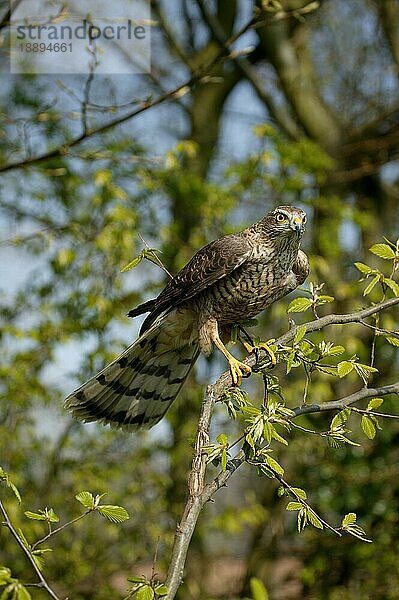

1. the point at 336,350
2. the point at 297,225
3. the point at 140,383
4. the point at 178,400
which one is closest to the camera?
the point at 336,350

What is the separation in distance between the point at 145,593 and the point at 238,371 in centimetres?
99

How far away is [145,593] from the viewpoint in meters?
1.49

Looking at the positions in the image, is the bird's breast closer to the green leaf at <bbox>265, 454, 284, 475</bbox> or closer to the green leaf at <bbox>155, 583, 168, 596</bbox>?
the green leaf at <bbox>265, 454, 284, 475</bbox>

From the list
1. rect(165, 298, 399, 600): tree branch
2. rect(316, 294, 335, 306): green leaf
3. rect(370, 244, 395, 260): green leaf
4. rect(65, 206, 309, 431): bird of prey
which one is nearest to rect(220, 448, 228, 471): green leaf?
rect(165, 298, 399, 600): tree branch

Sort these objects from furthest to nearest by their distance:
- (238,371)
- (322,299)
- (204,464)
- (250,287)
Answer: (250,287), (238,371), (322,299), (204,464)

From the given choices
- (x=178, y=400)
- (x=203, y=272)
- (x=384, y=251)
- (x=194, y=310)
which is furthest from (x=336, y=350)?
(x=178, y=400)

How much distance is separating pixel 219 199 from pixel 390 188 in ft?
7.45

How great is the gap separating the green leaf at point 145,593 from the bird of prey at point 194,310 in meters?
1.18

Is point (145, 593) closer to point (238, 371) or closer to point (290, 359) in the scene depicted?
point (290, 359)

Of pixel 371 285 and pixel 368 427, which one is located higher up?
pixel 371 285

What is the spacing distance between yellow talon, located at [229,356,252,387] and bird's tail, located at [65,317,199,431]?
39 cm

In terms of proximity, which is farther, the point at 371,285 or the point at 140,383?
the point at 140,383

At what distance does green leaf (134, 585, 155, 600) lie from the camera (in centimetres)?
148

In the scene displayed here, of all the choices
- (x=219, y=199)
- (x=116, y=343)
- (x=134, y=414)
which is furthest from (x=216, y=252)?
(x=219, y=199)
